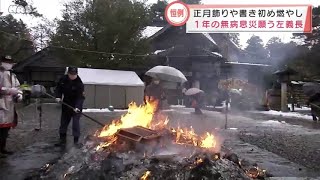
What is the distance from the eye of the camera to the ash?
4.75m

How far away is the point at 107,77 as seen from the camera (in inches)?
965

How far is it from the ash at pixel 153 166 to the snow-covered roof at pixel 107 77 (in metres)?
18.6

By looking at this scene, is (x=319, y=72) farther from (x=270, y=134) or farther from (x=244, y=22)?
(x=270, y=134)

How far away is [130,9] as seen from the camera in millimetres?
27203

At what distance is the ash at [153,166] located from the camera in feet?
15.6

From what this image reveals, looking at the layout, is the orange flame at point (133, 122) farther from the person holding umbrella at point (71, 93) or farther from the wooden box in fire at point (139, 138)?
the person holding umbrella at point (71, 93)

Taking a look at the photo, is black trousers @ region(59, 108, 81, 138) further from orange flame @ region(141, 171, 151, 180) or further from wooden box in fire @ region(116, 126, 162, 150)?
orange flame @ region(141, 171, 151, 180)

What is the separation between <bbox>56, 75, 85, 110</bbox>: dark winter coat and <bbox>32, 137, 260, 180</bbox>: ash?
3.24m

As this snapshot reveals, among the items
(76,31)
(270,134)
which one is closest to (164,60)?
(76,31)

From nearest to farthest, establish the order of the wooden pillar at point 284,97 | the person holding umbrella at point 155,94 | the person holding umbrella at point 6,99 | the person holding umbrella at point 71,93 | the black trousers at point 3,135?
the person holding umbrella at point 6,99, the black trousers at point 3,135, the person holding umbrella at point 71,93, the person holding umbrella at point 155,94, the wooden pillar at point 284,97

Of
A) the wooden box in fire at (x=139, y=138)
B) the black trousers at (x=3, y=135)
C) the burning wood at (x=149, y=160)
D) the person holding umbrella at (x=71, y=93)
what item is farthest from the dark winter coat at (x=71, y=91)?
the wooden box in fire at (x=139, y=138)

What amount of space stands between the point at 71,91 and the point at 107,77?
16129 millimetres

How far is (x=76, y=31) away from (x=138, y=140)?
23202 mm

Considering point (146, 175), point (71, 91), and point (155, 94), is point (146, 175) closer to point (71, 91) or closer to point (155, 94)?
point (71, 91)
